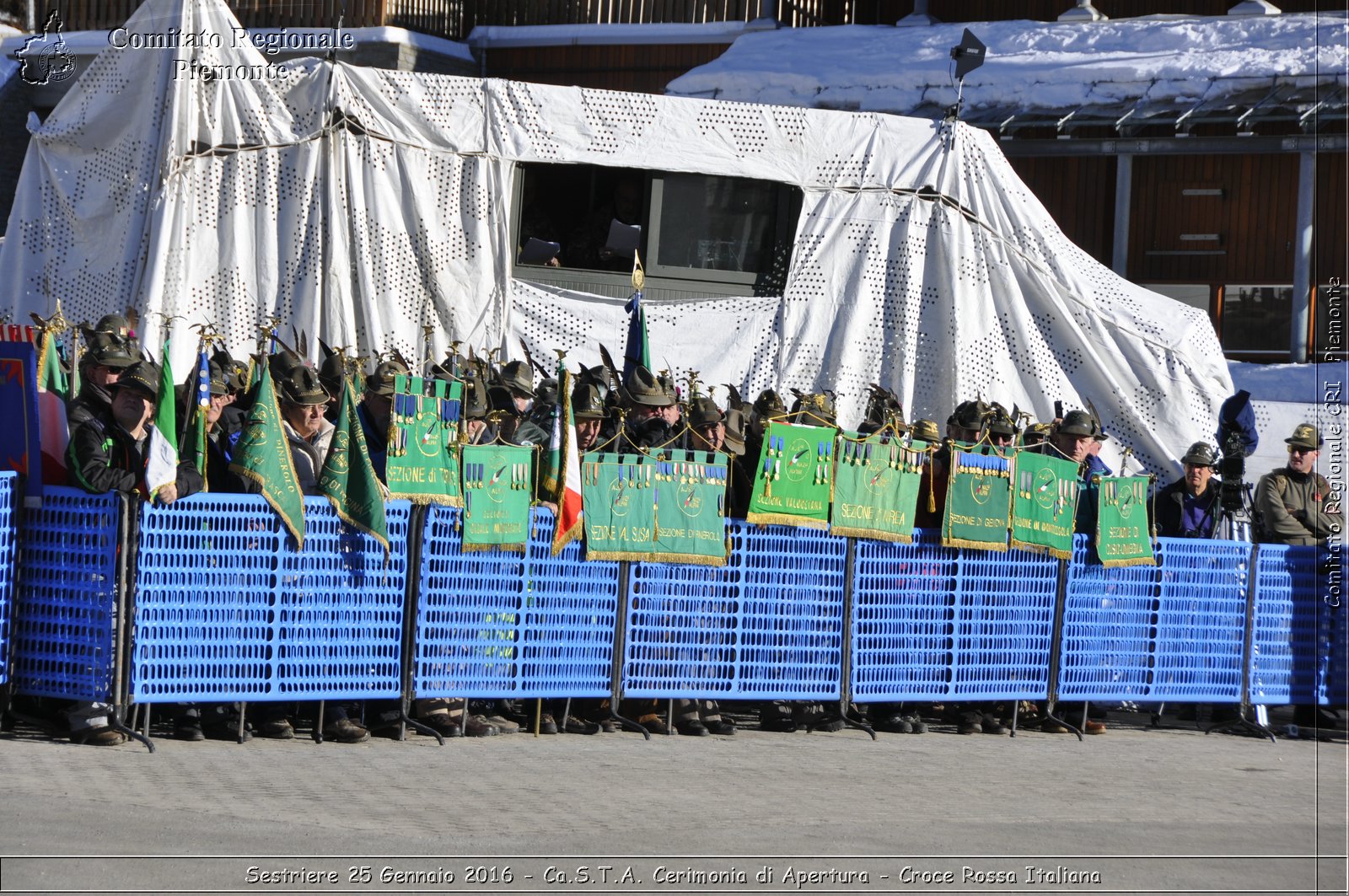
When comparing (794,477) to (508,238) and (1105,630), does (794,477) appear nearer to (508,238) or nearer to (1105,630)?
(1105,630)

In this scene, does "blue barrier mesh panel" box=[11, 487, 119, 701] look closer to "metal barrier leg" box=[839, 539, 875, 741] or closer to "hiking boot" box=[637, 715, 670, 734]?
"hiking boot" box=[637, 715, 670, 734]

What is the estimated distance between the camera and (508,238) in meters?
14.3

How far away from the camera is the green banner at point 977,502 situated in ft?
34.3

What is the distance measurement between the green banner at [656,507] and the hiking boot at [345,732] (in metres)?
1.57

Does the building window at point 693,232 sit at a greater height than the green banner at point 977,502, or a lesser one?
greater

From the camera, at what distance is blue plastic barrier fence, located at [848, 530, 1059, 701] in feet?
33.7

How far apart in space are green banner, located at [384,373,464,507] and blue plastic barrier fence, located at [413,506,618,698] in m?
0.13

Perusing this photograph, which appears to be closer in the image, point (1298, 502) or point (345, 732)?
point (345, 732)

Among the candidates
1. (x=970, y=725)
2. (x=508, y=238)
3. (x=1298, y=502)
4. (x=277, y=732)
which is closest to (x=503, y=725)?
(x=277, y=732)

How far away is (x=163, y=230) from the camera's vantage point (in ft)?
44.1

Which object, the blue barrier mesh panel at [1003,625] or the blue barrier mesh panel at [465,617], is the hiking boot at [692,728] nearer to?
the blue barrier mesh panel at [465,617]

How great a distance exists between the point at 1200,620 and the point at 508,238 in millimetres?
6427

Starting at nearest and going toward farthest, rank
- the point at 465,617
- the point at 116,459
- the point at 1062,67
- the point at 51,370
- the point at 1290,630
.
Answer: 1. the point at 116,459
2. the point at 465,617
3. the point at 51,370
4. the point at 1290,630
5. the point at 1062,67

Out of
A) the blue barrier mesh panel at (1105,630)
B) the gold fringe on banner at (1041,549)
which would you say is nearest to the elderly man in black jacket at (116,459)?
the gold fringe on banner at (1041,549)
